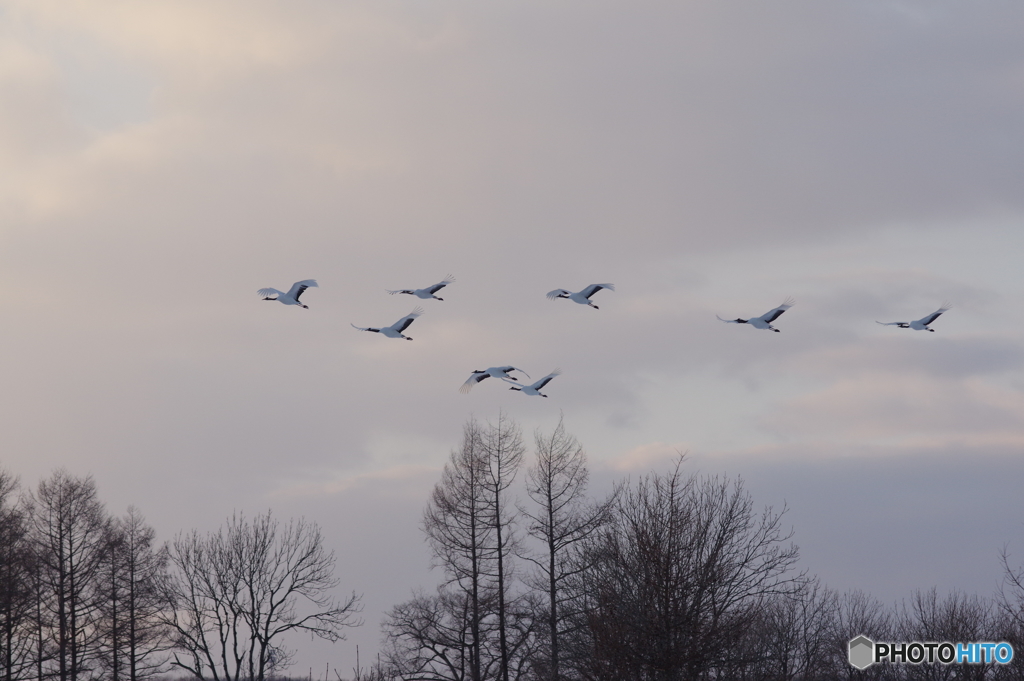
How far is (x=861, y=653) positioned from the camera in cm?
4066

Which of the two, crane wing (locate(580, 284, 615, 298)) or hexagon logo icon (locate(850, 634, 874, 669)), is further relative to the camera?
hexagon logo icon (locate(850, 634, 874, 669))

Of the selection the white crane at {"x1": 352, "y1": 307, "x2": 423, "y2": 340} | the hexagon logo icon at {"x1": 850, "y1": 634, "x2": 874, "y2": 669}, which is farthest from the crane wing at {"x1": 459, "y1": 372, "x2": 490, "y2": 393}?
the hexagon logo icon at {"x1": 850, "y1": 634, "x2": 874, "y2": 669}

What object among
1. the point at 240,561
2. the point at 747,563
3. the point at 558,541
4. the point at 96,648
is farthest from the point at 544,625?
the point at 96,648

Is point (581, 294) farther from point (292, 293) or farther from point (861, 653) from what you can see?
point (861, 653)

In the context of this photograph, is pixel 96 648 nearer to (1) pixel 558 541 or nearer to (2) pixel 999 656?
(1) pixel 558 541

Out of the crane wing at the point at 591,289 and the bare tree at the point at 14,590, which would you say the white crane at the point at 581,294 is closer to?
the crane wing at the point at 591,289

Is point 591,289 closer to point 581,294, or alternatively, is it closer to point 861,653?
point 581,294

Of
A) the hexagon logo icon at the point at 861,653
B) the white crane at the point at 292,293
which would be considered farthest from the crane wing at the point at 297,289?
the hexagon logo icon at the point at 861,653

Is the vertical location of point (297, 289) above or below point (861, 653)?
above

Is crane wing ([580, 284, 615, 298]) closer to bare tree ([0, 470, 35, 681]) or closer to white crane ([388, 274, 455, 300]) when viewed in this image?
white crane ([388, 274, 455, 300])

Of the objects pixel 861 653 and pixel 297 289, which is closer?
pixel 297 289

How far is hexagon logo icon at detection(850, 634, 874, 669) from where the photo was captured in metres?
39.4

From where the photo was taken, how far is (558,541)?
3525 centimetres

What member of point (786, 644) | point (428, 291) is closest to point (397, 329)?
point (428, 291)
